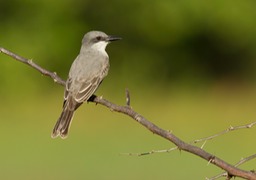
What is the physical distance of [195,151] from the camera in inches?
151

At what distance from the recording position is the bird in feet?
→ 21.3

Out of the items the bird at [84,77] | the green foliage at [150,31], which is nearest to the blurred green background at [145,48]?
the green foliage at [150,31]

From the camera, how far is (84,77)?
684cm

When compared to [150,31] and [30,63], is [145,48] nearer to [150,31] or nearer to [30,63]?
[150,31]

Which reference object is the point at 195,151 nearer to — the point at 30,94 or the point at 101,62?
the point at 101,62

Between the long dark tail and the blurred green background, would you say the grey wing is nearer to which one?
the long dark tail

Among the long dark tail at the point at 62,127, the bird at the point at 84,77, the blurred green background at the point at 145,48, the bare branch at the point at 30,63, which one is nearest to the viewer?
the bare branch at the point at 30,63

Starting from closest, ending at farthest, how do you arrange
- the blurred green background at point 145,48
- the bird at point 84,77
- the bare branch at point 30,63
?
the bare branch at point 30,63 → the bird at point 84,77 → the blurred green background at point 145,48

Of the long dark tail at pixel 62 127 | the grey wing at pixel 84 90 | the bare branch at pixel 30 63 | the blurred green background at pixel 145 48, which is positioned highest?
the blurred green background at pixel 145 48

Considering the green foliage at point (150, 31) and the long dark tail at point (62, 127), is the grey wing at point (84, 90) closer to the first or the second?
the long dark tail at point (62, 127)

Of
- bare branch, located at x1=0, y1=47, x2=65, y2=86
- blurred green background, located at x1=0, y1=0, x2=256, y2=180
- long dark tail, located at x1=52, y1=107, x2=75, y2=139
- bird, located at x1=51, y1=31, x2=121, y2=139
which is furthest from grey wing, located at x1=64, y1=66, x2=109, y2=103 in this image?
blurred green background, located at x1=0, y1=0, x2=256, y2=180

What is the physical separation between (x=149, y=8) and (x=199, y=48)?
4.67ft

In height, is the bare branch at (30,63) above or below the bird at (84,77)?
below

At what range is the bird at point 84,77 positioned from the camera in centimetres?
650
